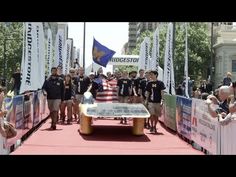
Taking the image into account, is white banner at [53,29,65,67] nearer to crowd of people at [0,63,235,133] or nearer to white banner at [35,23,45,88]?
crowd of people at [0,63,235,133]

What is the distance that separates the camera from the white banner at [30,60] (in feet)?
47.5

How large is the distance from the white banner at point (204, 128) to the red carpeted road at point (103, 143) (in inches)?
15.1

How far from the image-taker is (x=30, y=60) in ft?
48.7

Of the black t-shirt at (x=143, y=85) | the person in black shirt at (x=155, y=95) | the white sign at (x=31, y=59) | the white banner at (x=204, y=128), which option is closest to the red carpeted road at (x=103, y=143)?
the white banner at (x=204, y=128)

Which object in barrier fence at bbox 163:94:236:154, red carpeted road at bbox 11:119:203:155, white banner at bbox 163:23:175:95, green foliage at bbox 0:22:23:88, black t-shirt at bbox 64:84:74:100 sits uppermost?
green foliage at bbox 0:22:23:88

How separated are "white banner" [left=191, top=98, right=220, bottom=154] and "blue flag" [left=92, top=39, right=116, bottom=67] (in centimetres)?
1416

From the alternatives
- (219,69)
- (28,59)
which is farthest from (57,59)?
(219,69)

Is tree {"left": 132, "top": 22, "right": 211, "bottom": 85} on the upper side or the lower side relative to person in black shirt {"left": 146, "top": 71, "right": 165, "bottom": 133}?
upper

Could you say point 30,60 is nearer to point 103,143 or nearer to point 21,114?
point 21,114

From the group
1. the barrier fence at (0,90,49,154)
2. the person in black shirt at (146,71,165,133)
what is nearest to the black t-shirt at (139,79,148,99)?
the person in black shirt at (146,71,165,133)

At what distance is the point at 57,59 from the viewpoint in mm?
22312

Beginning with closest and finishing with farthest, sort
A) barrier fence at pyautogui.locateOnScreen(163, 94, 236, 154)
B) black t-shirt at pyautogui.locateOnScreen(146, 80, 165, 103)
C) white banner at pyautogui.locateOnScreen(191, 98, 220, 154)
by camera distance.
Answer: barrier fence at pyautogui.locateOnScreen(163, 94, 236, 154) < white banner at pyautogui.locateOnScreen(191, 98, 220, 154) < black t-shirt at pyautogui.locateOnScreen(146, 80, 165, 103)

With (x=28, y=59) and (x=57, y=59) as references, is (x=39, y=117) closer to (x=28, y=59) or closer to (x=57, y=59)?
(x=28, y=59)

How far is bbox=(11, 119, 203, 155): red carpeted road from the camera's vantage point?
37.2 feet
